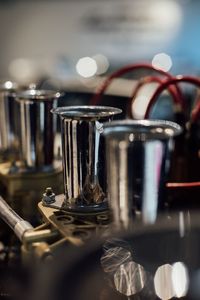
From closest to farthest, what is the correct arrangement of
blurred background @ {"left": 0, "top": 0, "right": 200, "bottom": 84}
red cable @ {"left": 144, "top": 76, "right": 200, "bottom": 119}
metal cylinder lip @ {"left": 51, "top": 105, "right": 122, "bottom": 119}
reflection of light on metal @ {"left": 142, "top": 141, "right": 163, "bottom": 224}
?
reflection of light on metal @ {"left": 142, "top": 141, "right": 163, "bottom": 224} → metal cylinder lip @ {"left": 51, "top": 105, "right": 122, "bottom": 119} → red cable @ {"left": 144, "top": 76, "right": 200, "bottom": 119} → blurred background @ {"left": 0, "top": 0, "right": 200, "bottom": 84}

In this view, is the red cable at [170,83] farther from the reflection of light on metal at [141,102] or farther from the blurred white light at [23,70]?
the blurred white light at [23,70]

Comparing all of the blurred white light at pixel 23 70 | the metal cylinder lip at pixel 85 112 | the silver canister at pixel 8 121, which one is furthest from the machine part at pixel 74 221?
the blurred white light at pixel 23 70

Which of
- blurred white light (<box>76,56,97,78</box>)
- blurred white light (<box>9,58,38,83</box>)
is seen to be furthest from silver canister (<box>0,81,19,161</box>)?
blurred white light (<box>9,58,38,83</box>)

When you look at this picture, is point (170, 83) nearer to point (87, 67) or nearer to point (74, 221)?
point (74, 221)

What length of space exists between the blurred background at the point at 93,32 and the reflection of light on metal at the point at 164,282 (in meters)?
2.58

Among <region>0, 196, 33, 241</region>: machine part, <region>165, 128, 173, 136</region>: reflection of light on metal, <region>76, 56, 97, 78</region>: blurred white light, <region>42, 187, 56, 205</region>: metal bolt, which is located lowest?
<region>76, 56, 97, 78</region>: blurred white light

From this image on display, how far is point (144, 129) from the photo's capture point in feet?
1.67

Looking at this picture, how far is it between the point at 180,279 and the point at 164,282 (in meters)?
0.02

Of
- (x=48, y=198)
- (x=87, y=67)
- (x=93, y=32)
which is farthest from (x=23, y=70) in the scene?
(x=48, y=198)

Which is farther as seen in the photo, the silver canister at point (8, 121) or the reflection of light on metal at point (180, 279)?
the silver canister at point (8, 121)

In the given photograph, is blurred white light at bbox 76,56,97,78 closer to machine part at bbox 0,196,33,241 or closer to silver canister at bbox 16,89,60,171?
silver canister at bbox 16,89,60,171

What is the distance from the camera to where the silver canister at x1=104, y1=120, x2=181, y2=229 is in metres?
0.48

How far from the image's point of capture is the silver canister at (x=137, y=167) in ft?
1.58

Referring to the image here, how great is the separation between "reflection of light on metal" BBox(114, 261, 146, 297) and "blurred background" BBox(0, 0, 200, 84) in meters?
2.56
